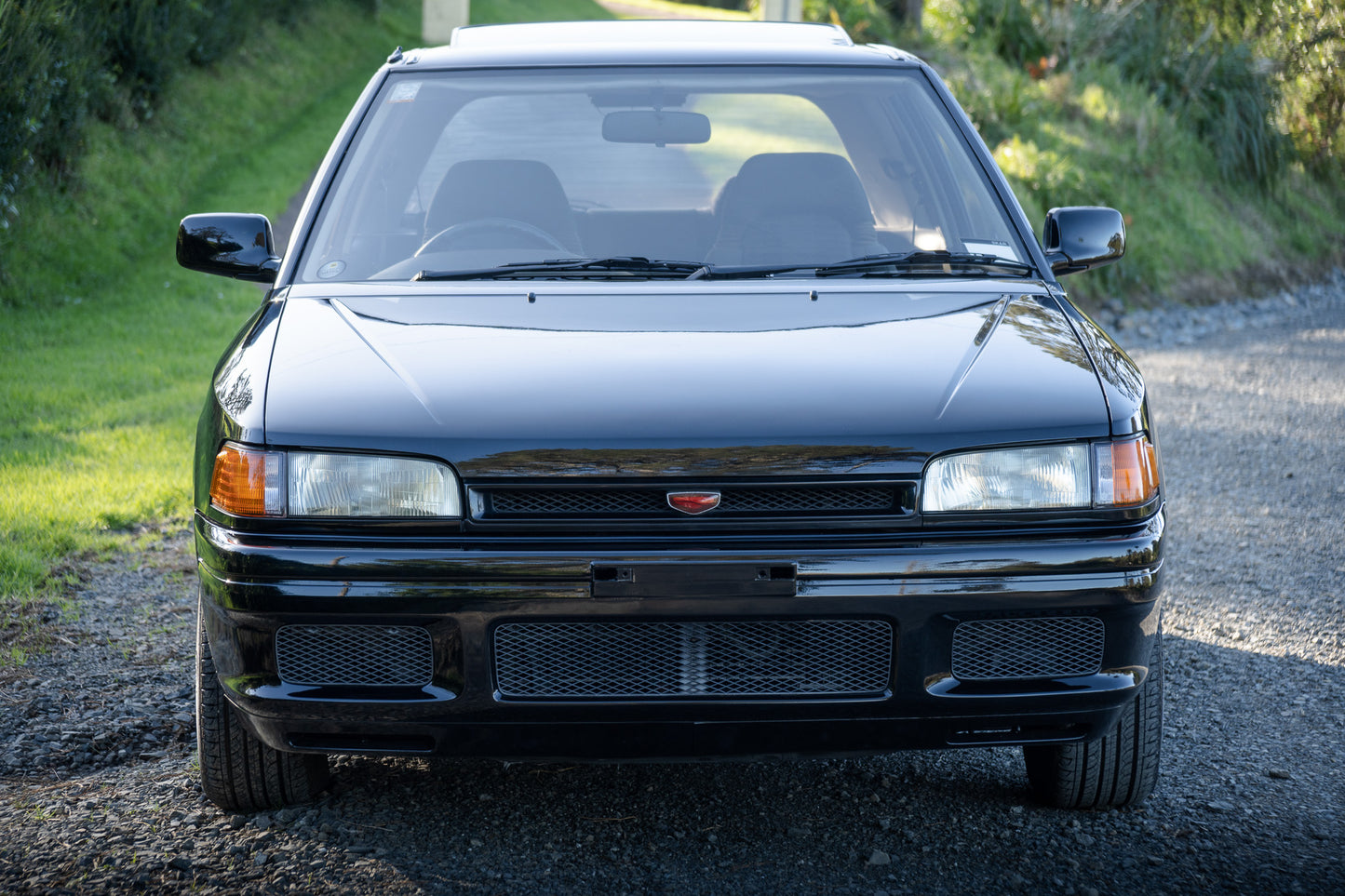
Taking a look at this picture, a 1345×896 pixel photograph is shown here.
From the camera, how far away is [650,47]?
3.56 meters

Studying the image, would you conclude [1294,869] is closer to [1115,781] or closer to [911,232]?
[1115,781]

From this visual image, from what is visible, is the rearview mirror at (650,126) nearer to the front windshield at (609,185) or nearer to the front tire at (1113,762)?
the front windshield at (609,185)

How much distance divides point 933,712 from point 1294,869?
95 centimetres

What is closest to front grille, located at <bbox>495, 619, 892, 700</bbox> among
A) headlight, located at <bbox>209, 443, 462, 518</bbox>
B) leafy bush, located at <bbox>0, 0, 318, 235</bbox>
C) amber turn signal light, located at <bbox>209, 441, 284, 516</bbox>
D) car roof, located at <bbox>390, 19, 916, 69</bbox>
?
headlight, located at <bbox>209, 443, 462, 518</bbox>

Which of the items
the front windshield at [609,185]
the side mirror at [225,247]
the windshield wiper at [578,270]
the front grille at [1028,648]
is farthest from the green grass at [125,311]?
the front grille at [1028,648]

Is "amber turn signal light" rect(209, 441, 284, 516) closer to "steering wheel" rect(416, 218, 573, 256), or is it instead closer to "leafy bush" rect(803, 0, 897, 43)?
"steering wheel" rect(416, 218, 573, 256)

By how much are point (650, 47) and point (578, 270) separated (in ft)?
3.08

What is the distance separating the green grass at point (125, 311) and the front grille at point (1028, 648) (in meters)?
2.92

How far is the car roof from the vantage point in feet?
11.3

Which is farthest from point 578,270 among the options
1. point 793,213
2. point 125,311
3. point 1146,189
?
point 1146,189

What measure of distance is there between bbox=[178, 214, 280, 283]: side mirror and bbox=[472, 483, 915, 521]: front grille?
1426mm

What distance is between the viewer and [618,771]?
3.01m

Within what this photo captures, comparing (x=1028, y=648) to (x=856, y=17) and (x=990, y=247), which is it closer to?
(x=990, y=247)

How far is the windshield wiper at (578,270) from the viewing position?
297 centimetres
